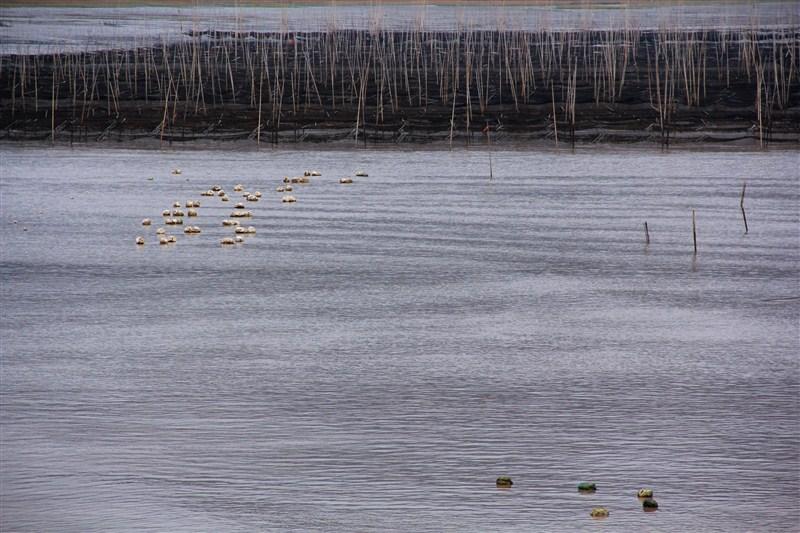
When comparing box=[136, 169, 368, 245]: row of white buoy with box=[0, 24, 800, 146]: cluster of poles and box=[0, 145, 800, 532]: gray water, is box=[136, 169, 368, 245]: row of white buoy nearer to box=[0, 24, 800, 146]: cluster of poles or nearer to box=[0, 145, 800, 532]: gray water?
box=[0, 145, 800, 532]: gray water

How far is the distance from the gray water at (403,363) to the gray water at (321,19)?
1115 inches

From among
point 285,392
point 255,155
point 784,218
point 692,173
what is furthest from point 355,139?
point 285,392

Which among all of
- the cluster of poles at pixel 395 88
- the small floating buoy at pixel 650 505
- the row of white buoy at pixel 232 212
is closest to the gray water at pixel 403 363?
the small floating buoy at pixel 650 505

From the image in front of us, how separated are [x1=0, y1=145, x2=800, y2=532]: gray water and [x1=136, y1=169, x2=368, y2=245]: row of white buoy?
27 cm

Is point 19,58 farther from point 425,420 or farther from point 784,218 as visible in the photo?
point 425,420

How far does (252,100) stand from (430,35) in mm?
20306

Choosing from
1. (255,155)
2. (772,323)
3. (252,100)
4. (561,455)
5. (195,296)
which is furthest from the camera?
(252,100)

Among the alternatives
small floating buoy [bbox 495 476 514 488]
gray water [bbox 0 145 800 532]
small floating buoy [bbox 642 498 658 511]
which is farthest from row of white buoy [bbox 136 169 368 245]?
small floating buoy [bbox 642 498 658 511]

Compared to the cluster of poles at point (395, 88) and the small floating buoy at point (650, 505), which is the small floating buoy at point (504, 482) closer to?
the small floating buoy at point (650, 505)

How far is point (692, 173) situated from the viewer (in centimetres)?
2702

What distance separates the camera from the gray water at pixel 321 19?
2291 inches

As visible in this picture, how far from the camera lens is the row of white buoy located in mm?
19777

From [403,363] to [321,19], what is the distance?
6557cm

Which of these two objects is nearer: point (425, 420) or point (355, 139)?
point (425, 420)
